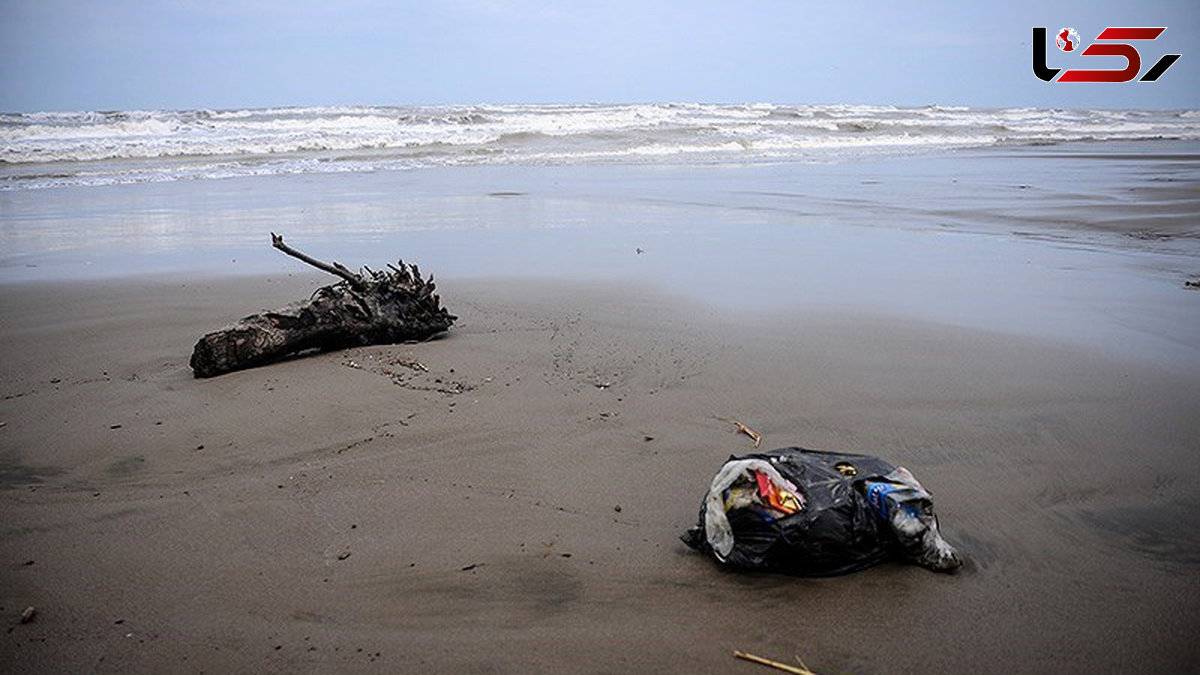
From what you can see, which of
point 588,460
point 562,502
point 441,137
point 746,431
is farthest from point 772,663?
point 441,137

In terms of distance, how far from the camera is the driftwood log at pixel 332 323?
4.48 metres

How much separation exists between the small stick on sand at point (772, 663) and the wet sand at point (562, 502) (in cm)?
4

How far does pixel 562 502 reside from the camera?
3057mm

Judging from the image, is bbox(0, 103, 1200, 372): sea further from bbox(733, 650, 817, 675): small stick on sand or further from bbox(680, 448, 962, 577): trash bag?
bbox(733, 650, 817, 675): small stick on sand

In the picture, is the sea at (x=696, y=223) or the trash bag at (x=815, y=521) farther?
the sea at (x=696, y=223)

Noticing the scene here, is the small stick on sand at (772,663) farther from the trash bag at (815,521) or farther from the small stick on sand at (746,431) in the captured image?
the small stick on sand at (746,431)

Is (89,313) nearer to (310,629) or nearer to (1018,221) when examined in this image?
(310,629)

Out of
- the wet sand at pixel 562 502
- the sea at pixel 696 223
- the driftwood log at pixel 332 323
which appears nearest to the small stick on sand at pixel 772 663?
the wet sand at pixel 562 502

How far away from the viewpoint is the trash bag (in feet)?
8.09

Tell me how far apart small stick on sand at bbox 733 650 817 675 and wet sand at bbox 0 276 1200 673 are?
4cm

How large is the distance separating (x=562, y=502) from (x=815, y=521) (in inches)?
39.6

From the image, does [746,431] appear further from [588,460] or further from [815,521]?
[815,521]

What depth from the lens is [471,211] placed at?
11.3 metres

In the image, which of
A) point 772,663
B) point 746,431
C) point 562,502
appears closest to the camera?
point 772,663
